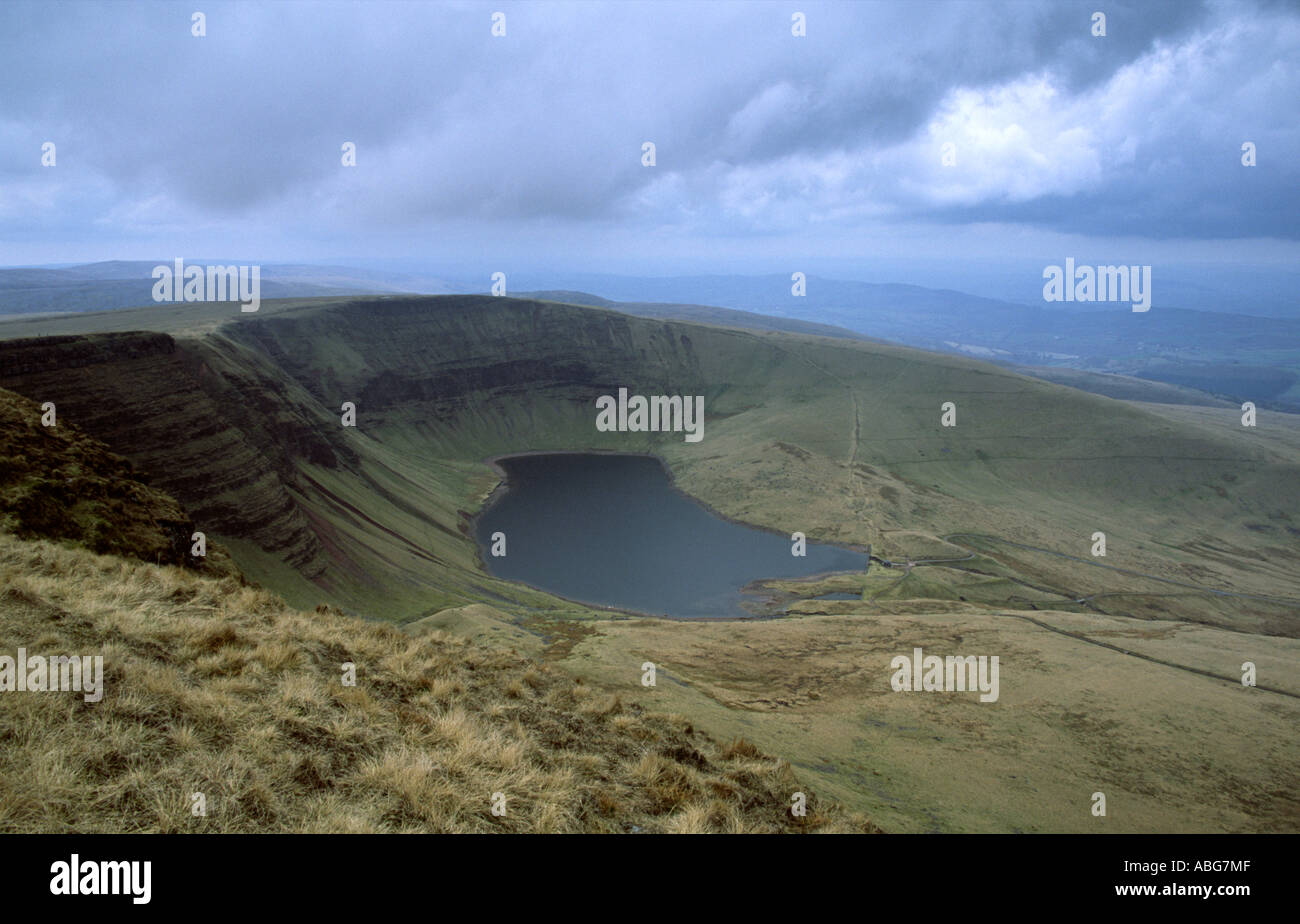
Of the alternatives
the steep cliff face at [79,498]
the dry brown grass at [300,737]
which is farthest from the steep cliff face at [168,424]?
the dry brown grass at [300,737]

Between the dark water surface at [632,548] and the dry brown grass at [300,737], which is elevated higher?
the dry brown grass at [300,737]

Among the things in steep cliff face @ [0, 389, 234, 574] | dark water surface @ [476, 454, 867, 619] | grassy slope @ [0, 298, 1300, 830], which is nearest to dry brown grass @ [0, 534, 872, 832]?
steep cliff face @ [0, 389, 234, 574]

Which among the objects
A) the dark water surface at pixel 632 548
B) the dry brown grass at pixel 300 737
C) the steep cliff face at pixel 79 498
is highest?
the steep cliff face at pixel 79 498

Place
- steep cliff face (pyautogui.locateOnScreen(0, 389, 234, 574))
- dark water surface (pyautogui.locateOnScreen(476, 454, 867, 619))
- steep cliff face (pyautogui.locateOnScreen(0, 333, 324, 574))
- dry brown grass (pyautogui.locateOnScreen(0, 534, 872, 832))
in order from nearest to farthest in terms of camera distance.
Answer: dry brown grass (pyautogui.locateOnScreen(0, 534, 872, 832)) → steep cliff face (pyautogui.locateOnScreen(0, 389, 234, 574)) → steep cliff face (pyautogui.locateOnScreen(0, 333, 324, 574)) → dark water surface (pyautogui.locateOnScreen(476, 454, 867, 619))

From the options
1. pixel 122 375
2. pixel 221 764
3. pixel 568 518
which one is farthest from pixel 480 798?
pixel 568 518

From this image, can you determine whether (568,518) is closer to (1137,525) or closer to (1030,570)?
(1030,570)

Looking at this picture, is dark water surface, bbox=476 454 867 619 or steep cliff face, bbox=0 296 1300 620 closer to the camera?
steep cliff face, bbox=0 296 1300 620

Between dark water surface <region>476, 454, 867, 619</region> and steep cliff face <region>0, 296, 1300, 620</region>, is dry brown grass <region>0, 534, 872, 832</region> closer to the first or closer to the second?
steep cliff face <region>0, 296, 1300, 620</region>

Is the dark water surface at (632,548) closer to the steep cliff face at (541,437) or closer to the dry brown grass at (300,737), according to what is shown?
the steep cliff face at (541,437)
